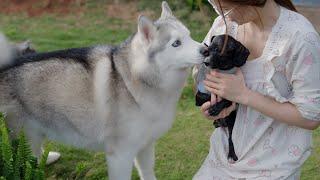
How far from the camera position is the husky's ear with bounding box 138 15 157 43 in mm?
2670

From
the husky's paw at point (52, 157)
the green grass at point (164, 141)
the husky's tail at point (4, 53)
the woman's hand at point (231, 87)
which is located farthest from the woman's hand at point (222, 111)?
the husky's paw at point (52, 157)

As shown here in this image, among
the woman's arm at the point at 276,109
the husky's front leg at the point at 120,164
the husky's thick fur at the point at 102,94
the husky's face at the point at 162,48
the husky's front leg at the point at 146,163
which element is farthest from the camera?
the husky's front leg at the point at 146,163

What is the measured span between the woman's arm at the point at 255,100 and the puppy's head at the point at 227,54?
0.04 m

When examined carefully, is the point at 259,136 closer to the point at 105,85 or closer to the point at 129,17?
the point at 105,85

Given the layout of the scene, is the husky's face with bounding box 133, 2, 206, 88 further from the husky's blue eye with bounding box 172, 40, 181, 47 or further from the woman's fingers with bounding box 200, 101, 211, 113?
the woman's fingers with bounding box 200, 101, 211, 113

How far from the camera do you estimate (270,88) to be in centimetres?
213

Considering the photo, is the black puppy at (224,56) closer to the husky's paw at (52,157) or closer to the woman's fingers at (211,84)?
the woman's fingers at (211,84)

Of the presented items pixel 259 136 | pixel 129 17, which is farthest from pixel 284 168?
pixel 129 17

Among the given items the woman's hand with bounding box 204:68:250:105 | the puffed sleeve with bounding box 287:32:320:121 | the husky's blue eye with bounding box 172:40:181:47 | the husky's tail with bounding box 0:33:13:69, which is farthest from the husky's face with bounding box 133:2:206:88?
the husky's tail with bounding box 0:33:13:69

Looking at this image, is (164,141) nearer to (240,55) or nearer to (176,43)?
(176,43)

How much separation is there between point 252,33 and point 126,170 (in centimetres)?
118

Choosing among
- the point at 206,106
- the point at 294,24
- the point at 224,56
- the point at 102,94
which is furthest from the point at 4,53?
the point at 294,24

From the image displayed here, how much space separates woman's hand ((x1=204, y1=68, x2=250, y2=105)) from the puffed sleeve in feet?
0.65

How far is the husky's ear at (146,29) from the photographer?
267 cm
